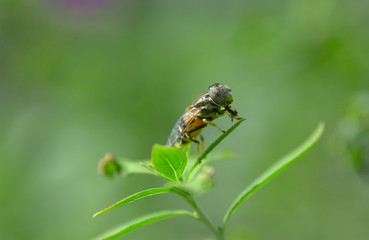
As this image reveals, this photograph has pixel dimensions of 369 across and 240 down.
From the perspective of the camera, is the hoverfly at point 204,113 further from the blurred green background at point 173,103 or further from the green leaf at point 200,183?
the blurred green background at point 173,103

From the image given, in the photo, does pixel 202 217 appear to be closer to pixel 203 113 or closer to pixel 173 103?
pixel 203 113

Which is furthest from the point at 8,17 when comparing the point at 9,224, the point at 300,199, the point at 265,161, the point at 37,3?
the point at 300,199

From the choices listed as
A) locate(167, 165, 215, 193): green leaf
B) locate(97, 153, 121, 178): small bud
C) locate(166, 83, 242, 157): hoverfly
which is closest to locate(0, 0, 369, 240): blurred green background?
locate(166, 83, 242, 157): hoverfly

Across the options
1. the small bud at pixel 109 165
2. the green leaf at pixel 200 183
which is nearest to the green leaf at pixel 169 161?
the green leaf at pixel 200 183

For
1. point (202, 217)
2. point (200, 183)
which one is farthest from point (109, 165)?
point (202, 217)

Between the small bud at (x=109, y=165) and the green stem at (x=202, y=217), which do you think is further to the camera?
the small bud at (x=109, y=165)
